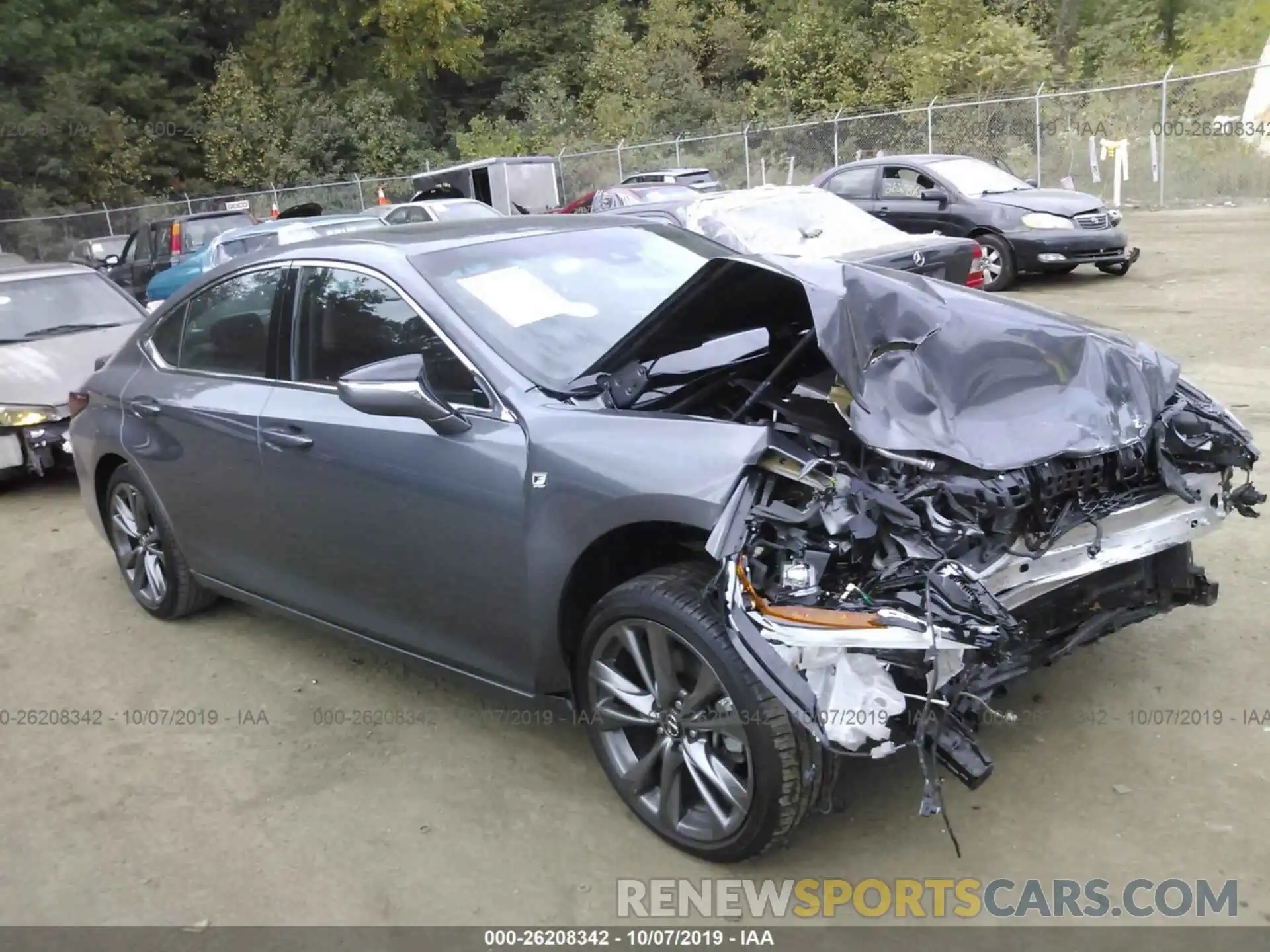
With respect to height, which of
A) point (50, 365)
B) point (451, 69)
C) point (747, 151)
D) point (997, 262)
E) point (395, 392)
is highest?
point (451, 69)

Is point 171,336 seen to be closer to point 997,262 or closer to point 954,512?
point 954,512

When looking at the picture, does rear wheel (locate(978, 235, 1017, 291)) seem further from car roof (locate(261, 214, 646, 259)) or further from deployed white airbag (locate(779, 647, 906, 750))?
deployed white airbag (locate(779, 647, 906, 750))

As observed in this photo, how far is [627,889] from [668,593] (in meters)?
0.86

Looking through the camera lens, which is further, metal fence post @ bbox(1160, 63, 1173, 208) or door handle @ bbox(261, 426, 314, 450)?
metal fence post @ bbox(1160, 63, 1173, 208)

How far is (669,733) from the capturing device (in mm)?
3299

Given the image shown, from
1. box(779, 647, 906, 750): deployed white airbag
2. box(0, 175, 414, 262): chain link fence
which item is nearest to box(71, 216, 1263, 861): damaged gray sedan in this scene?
Answer: box(779, 647, 906, 750): deployed white airbag

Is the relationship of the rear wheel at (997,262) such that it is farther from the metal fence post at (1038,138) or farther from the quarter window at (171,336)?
the quarter window at (171,336)

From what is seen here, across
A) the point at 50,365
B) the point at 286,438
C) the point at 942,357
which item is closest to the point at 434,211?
the point at 50,365

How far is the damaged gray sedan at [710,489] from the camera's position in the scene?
2.97 m

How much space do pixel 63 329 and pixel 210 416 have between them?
5.23m

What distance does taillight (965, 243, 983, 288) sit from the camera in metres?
10.8

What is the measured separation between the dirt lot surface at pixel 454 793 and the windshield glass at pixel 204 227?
12215 mm

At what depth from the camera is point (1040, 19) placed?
115 ft

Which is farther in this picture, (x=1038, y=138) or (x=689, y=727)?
(x=1038, y=138)
